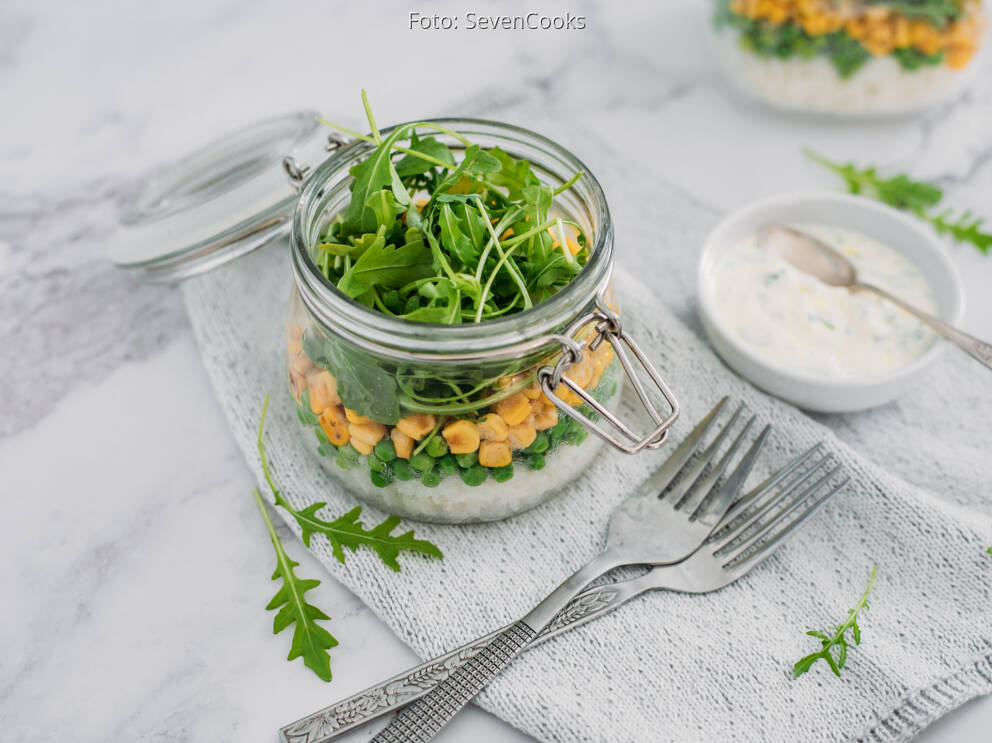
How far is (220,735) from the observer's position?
1.19 meters

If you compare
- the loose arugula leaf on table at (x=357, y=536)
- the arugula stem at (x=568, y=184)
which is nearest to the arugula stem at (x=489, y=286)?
the arugula stem at (x=568, y=184)

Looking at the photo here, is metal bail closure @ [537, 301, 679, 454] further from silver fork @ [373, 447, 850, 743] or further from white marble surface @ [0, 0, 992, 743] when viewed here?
white marble surface @ [0, 0, 992, 743]

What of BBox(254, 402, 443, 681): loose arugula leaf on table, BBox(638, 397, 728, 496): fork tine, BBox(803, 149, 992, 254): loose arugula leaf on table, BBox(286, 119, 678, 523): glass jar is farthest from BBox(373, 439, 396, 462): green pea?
BBox(803, 149, 992, 254): loose arugula leaf on table

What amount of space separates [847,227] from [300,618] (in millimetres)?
1198

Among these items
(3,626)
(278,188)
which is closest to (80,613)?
(3,626)

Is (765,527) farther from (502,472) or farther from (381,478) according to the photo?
(381,478)

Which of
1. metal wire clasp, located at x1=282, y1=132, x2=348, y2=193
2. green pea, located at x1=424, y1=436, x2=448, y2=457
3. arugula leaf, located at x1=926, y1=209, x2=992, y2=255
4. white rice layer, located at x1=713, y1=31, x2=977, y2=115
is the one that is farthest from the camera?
white rice layer, located at x1=713, y1=31, x2=977, y2=115

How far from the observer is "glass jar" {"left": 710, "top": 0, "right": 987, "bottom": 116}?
1840 mm

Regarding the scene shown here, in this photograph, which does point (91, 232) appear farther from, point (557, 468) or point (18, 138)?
point (557, 468)

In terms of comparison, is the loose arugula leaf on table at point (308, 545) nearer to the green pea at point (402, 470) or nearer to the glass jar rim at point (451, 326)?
the green pea at point (402, 470)

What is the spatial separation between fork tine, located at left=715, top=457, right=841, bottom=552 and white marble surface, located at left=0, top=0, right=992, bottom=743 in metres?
0.23

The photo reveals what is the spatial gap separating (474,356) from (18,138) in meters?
1.53

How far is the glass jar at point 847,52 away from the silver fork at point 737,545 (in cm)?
98

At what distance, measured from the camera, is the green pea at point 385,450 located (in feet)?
3.88
